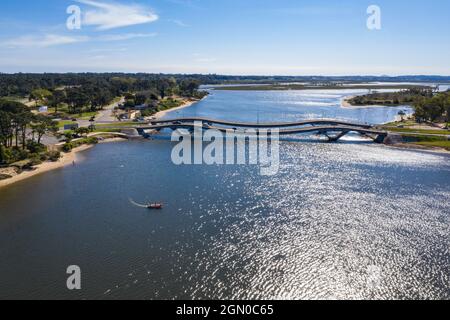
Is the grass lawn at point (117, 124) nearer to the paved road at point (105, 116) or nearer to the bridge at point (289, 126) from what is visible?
the bridge at point (289, 126)

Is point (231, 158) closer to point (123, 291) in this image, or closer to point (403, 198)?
point (403, 198)

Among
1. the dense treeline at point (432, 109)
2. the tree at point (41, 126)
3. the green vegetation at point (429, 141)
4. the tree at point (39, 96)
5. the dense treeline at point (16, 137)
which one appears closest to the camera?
the dense treeline at point (16, 137)

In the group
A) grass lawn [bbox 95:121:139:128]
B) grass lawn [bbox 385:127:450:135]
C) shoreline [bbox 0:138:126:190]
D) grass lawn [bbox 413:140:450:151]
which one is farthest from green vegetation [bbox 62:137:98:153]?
grass lawn [bbox 413:140:450:151]

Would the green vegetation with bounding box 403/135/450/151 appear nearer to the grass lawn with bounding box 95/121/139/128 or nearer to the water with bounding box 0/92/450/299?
the water with bounding box 0/92/450/299

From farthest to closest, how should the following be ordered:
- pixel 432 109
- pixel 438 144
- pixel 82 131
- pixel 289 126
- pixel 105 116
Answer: pixel 105 116 → pixel 432 109 → pixel 289 126 → pixel 82 131 → pixel 438 144

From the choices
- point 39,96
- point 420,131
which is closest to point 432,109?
point 420,131

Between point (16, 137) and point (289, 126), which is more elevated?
point (289, 126)

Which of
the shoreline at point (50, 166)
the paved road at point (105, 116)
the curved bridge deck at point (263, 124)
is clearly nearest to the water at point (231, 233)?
the shoreline at point (50, 166)

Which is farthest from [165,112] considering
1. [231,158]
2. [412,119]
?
[412,119]

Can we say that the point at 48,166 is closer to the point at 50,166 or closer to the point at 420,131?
the point at 50,166

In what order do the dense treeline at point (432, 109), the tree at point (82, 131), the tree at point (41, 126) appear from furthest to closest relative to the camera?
the dense treeline at point (432, 109) < the tree at point (82, 131) < the tree at point (41, 126)
